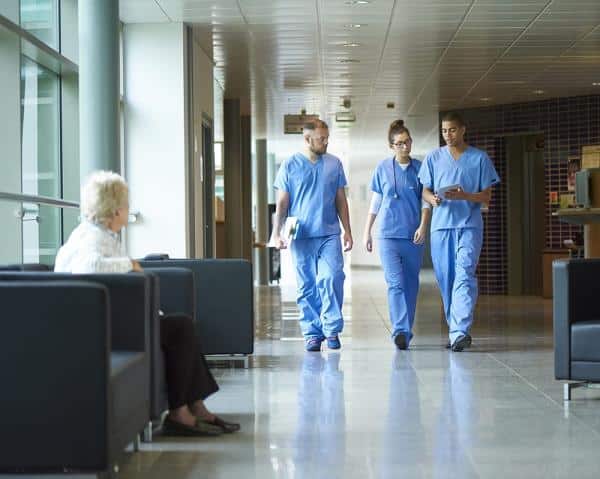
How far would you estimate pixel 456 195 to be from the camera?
7102 mm

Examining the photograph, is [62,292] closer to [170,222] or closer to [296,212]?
[296,212]

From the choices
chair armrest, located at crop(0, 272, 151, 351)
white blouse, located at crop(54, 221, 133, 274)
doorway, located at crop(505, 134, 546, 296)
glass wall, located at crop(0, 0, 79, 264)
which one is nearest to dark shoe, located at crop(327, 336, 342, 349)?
glass wall, located at crop(0, 0, 79, 264)

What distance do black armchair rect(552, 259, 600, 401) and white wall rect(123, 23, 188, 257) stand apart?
225 inches

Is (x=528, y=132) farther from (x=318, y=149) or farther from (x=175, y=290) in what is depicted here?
(x=175, y=290)

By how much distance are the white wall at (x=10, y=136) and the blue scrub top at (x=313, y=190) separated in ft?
5.70

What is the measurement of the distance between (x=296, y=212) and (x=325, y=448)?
3.86 meters

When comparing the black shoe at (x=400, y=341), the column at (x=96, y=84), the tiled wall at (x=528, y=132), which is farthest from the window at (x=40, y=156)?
the tiled wall at (x=528, y=132)

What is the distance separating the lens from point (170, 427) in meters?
3.97

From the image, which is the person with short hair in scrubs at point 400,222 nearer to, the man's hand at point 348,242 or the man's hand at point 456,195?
the man's hand at point 348,242

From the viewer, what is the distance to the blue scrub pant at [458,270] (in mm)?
7125

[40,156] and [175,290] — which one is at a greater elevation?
[40,156]

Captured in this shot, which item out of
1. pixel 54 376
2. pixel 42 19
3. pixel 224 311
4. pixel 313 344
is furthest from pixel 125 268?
pixel 42 19

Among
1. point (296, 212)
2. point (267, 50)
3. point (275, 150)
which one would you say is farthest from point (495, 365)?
point (275, 150)

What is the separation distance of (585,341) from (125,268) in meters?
2.04
